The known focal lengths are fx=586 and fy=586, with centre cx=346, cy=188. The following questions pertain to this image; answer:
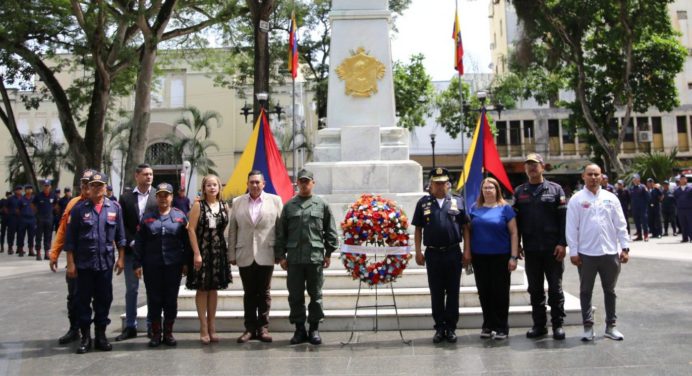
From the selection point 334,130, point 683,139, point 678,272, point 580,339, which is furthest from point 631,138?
point 580,339

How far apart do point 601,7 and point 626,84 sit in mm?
3424

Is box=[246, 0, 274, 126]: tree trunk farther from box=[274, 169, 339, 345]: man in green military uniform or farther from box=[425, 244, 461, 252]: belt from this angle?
box=[425, 244, 461, 252]: belt

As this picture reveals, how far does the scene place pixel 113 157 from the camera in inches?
1569

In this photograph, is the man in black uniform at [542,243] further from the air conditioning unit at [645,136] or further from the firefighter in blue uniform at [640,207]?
the air conditioning unit at [645,136]

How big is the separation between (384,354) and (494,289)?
135 centimetres

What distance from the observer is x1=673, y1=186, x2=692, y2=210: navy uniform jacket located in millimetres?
15101

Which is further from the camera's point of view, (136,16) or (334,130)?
(136,16)

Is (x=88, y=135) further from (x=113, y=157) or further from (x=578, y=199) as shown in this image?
(x=113, y=157)

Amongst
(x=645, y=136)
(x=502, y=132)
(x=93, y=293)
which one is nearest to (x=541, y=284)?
(x=93, y=293)

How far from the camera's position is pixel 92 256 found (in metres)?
5.84

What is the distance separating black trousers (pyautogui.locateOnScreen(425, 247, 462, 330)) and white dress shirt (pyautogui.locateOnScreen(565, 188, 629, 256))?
1186 millimetres

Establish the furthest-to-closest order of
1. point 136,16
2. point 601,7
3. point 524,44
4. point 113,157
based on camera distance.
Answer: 1. point 113,157
2. point 524,44
3. point 601,7
4. point 136,16

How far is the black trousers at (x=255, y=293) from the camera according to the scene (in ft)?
20.2

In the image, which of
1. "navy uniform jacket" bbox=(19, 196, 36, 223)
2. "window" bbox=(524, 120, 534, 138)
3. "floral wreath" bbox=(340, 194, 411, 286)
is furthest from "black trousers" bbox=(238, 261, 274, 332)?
"window" bbox=(524, 120, 534, 138)
